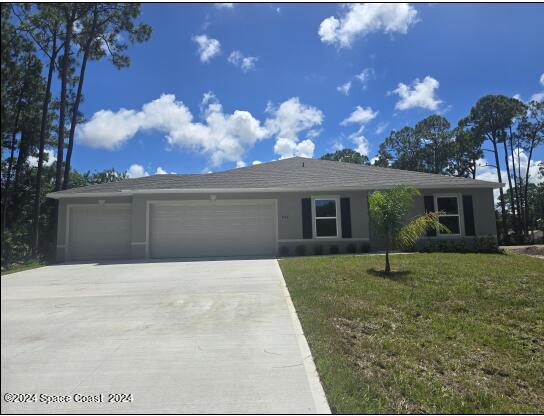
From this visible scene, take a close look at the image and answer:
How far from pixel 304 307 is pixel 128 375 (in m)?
3.05

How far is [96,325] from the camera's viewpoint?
16.3 feet

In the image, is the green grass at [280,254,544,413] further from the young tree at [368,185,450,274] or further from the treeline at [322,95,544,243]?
the treeline at [322,95,544,243]

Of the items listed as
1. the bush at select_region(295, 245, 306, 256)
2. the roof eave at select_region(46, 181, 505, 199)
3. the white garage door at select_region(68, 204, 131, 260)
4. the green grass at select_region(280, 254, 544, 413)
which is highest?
the roof eave at select_region(46, 181, 505, 199)

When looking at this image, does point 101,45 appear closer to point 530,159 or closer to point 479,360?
point 479,360

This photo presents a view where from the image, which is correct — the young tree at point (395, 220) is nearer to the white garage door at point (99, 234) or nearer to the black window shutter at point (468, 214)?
the black window shutter at point (468, 214)

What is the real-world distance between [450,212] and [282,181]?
7.19 metres

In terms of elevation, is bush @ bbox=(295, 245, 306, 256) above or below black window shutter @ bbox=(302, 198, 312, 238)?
below

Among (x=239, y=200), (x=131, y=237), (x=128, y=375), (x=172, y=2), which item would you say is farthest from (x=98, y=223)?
(x=172, y=2)

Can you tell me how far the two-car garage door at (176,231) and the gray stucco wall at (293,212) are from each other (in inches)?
9.8

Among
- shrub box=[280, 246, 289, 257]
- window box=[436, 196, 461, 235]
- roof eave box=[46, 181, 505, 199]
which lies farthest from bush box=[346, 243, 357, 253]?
window box=[436, 196, 461, 235]

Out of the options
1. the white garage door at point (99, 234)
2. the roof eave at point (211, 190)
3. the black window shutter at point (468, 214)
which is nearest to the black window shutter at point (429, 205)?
the roof eave at point (211, 190)

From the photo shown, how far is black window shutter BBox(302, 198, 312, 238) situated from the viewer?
46.3ft

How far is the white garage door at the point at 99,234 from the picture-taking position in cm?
1409

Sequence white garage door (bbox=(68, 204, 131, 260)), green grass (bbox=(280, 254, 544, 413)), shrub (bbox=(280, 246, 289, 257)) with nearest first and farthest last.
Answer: green grass (bbox=(280, 254, 544, 413)), shrub (bbox=(280, 246, 289, 257)), white garage door (bbox=(68, 204, 131, 260))
